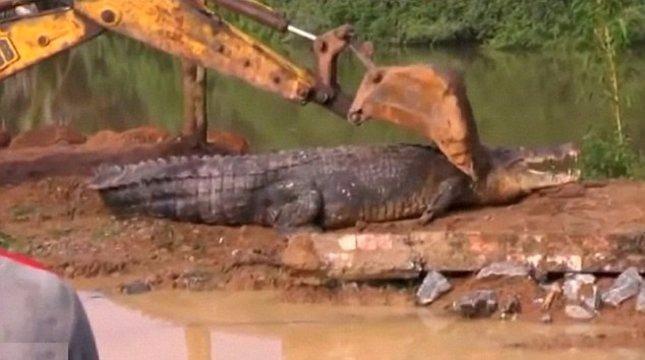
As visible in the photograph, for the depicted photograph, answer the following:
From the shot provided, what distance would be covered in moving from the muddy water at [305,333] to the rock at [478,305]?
69 millimetres

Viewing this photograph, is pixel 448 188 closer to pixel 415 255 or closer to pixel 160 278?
pixel 415 255

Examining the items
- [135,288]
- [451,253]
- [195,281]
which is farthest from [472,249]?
[135,288]

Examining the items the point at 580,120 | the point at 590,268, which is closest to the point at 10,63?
the point at 590,268

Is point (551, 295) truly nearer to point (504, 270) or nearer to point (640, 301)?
point (504, 270)

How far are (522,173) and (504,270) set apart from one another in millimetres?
1877

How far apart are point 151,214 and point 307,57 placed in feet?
71.1

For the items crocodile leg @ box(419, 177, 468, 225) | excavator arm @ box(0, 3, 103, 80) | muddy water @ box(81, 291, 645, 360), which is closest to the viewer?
muddy water @ box(81, 291, 645, 360)

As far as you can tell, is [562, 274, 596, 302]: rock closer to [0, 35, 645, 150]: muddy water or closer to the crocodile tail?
the crocodile tail

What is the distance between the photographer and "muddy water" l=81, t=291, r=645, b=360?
7.01 m

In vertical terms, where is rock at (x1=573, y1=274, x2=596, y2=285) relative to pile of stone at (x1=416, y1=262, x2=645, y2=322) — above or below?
above

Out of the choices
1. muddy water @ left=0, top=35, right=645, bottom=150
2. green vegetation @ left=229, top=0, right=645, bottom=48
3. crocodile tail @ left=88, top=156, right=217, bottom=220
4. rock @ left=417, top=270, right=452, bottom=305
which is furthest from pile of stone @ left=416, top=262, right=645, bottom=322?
green vegetation @ left=229, top=0, right=645, bottom=48

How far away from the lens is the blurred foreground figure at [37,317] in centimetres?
153

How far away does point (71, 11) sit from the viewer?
10.4 metres

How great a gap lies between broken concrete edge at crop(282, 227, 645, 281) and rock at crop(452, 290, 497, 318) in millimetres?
393
